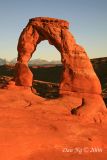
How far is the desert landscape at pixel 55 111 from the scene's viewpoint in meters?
9.64

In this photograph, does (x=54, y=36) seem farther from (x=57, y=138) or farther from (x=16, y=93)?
(x=57, y=138)

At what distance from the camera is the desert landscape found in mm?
9641

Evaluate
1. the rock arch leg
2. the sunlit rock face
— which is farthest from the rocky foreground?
the rock arch leg

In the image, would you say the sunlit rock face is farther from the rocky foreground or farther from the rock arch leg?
the rocky foreground

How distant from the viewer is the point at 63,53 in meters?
16.1

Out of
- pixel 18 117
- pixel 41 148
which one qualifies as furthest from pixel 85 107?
pixel 41 148

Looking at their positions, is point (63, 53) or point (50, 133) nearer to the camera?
point (50, 133)

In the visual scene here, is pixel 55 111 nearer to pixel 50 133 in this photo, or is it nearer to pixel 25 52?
pixel 50 133

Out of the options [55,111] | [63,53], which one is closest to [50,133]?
[55,111]

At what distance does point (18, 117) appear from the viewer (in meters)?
11.5

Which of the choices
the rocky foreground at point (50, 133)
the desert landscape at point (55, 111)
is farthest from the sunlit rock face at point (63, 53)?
the rocky foreground at point (50, 133)

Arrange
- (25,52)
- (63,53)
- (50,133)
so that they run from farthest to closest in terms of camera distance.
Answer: (25,52)
(63,53)
(50,133)

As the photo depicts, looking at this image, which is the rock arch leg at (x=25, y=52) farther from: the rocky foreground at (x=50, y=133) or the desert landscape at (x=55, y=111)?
the rocky foreground at (x=50, y=133)

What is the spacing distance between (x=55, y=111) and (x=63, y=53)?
13.3 feet
